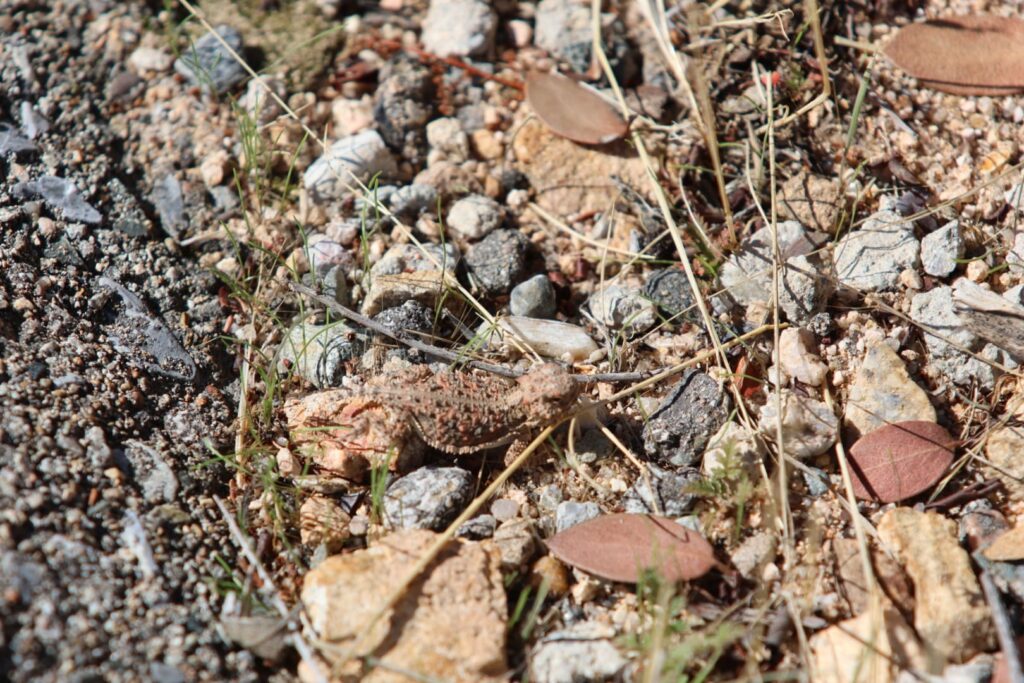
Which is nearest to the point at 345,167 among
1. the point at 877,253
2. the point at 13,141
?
the point at 13,141

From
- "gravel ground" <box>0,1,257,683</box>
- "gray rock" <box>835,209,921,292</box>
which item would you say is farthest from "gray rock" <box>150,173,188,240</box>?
"gray rock" <box>835,209,921,292</box>

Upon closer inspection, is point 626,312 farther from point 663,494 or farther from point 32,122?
point 32,122

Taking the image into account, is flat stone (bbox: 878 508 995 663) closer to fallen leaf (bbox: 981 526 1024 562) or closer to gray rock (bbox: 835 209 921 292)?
fallen leaf (bbox: 981 526 1024 562)

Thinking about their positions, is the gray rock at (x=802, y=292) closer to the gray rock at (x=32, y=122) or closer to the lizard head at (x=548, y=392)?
the lizard head at (x=548, y=392)

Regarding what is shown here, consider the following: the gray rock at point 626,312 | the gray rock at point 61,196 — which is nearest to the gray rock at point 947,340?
the gray rock at point 626,312

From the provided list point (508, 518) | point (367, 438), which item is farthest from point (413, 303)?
point (508, 518)

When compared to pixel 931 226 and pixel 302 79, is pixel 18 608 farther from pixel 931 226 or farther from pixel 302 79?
pixel 931 226
